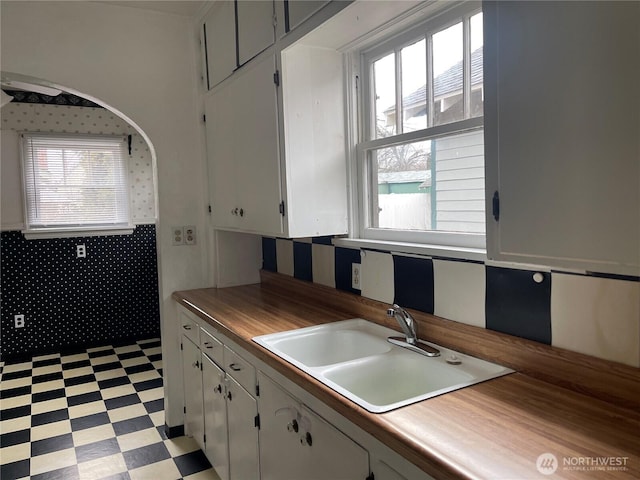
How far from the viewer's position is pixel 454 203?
1747 millimetres

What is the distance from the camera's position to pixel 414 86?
1913 millimetres

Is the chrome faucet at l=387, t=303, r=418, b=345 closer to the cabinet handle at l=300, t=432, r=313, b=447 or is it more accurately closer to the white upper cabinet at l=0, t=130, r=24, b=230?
the cabinet handle at l=300, t=432, r=313, b=447

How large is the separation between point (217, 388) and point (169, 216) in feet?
3.67

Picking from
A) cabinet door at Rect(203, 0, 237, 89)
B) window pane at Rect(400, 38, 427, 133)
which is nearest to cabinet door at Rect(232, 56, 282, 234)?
cabinet door at Rect(203, 0, 237, 89)

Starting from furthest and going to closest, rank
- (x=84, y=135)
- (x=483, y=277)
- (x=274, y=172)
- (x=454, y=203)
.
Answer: (x=84, y=135) < (x=274, y=172) < (x=454, y=203) < (x=483, y=277)

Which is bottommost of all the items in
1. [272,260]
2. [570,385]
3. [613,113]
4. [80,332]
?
[80,332]

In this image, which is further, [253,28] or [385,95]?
[253,28]

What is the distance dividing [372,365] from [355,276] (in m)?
0.60

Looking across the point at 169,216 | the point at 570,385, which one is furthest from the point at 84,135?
the point at 570,385

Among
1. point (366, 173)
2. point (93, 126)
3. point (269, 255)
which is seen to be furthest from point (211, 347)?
point (93, 126)

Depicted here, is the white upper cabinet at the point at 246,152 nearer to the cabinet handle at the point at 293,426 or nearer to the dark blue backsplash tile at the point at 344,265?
the dark blue backsplash tile at the point at 344,265

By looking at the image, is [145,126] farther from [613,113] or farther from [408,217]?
[613,113]

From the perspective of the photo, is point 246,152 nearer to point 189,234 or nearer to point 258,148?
point 258,148

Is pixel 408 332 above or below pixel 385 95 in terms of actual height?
below
